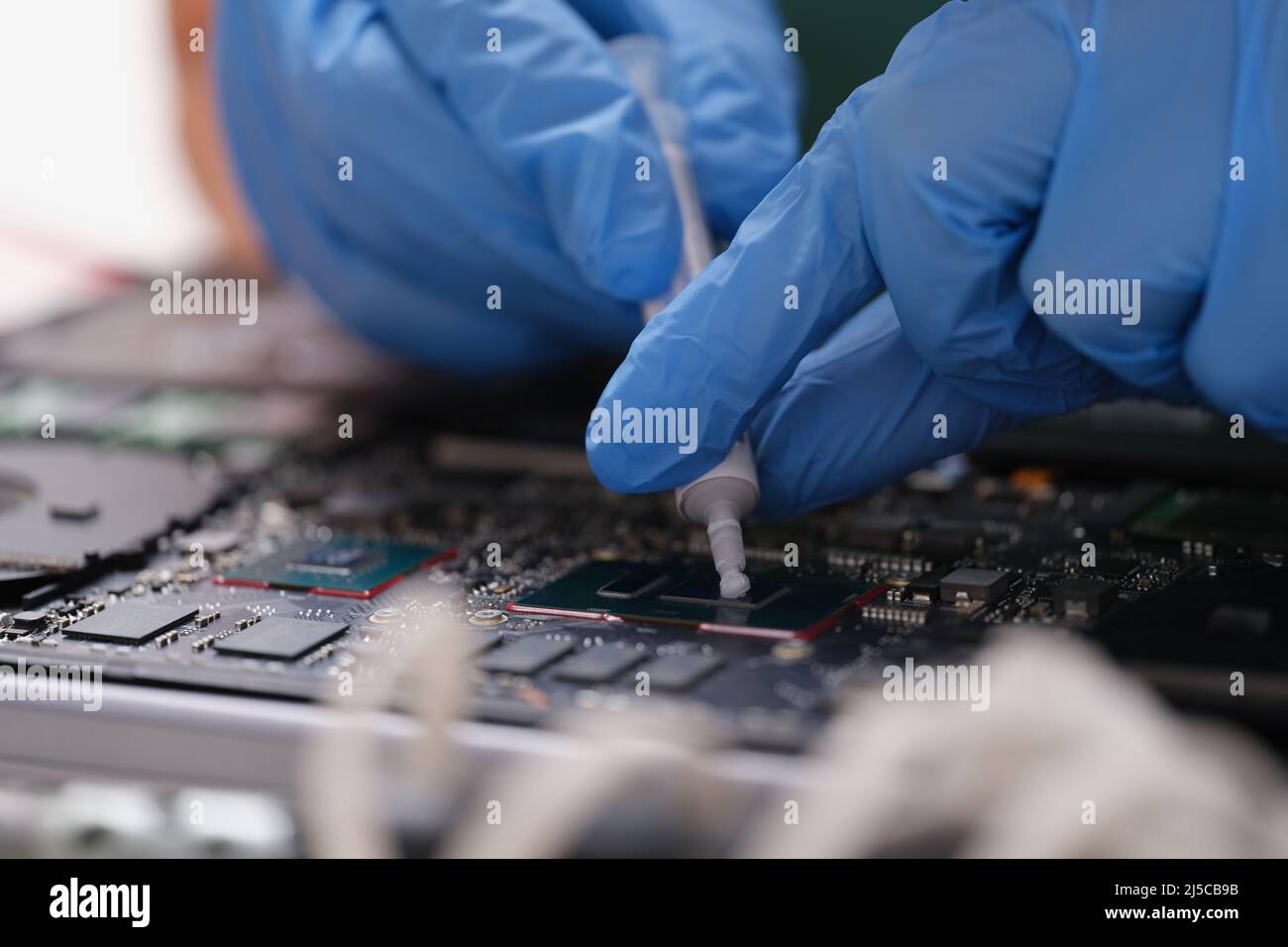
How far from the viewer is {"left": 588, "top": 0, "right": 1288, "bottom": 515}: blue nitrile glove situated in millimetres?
1189

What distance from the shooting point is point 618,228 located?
5.18 feet

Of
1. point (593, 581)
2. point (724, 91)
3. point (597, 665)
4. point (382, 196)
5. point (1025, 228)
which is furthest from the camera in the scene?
point (382, 196)

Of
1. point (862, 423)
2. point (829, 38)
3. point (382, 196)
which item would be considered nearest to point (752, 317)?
point (862, 423)

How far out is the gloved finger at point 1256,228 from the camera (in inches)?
45.9

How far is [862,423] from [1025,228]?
0.93 feet

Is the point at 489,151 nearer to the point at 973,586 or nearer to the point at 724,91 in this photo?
the point at 724,91

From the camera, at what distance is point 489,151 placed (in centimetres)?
178

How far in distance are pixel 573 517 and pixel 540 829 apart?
27.0 inches

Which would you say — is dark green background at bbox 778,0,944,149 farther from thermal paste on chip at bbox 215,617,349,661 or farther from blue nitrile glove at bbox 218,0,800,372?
thermal paste on chip at bbox 215,617,349,661

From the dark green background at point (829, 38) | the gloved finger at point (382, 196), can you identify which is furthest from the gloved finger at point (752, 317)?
the dark green background at point (829, 38)

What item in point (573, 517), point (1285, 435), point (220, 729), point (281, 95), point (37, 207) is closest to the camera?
point (220, 729)

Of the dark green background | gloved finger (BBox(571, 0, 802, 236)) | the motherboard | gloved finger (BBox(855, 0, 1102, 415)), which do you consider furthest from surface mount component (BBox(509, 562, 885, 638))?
the dark green background

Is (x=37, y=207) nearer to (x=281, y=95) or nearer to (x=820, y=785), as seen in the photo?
(x=281, y=95)
